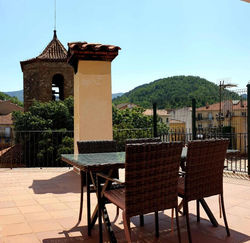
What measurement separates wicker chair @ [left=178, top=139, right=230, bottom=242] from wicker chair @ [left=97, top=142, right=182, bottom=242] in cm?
20

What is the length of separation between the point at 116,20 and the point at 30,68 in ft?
43.0

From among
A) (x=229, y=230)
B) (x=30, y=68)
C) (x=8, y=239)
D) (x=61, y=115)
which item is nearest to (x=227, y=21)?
(x=229, y=230)

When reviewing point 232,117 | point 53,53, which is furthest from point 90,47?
point 53,53

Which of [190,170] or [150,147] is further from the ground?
[150,147]

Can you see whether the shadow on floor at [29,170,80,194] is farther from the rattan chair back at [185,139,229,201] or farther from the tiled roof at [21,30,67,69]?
the tiled roof at [21,30,67,69]

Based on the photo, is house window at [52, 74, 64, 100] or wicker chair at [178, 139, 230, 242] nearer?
wicker chair at [178, 139, 230, 242]

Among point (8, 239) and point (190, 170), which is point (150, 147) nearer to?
point (190, 170)

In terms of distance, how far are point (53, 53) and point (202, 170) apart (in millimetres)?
21337

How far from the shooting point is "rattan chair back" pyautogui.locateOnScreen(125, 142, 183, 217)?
1.92m

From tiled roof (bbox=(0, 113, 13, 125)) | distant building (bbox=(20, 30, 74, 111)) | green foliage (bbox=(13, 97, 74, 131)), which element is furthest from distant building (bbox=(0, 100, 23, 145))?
green foliage (bbox=(13, 97, 74, 131))

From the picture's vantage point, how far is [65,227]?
2.79m

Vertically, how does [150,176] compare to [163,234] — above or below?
above

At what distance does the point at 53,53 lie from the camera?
72.4 feet

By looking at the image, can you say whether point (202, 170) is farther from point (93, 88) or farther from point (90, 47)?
point (90, 47)
